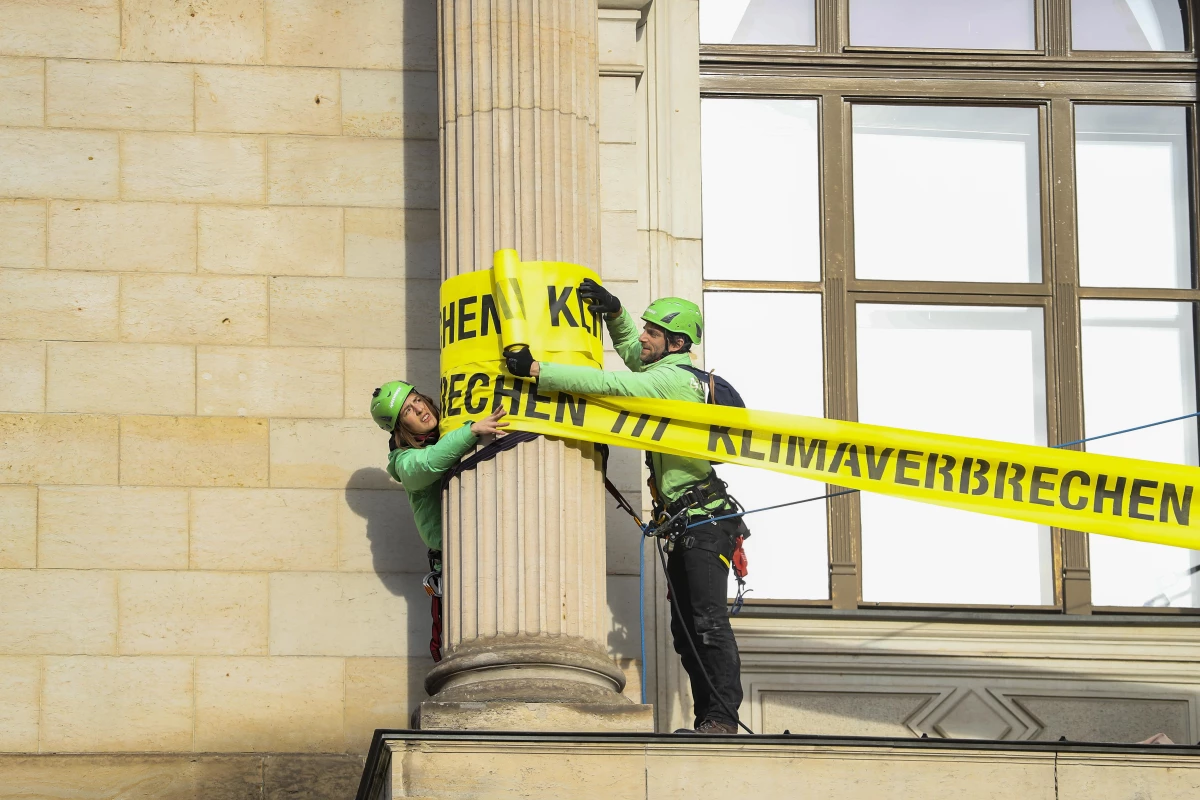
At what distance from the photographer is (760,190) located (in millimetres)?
13930

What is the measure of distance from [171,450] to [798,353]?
3.98 m

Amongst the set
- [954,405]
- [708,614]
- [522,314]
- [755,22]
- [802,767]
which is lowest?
[802,767]

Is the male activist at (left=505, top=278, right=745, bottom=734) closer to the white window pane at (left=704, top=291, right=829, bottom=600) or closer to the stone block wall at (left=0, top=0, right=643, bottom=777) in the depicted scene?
the stone block wall at (left=0, top=0, right=643, bottom=777)

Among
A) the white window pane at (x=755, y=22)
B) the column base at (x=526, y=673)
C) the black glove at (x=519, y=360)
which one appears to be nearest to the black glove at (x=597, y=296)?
the black glove at (x=519, y=360)

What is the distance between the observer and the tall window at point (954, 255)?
43.7ft

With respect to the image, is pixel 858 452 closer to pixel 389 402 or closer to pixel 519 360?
pixel 519 360

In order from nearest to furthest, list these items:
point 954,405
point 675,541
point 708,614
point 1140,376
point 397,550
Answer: point 708,614 < point 675,541 < point 397,550 < point 954,405 < point 1140,376

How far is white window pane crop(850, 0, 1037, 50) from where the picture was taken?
14.2 metres

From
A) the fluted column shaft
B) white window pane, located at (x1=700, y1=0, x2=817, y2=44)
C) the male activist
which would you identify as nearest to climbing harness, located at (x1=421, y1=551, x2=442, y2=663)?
the fluted column shaft

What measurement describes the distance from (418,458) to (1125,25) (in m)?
6.18

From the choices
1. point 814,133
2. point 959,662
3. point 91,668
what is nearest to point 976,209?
point 814,133

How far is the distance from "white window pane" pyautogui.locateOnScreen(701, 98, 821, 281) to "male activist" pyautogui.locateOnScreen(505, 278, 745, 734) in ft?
7.07

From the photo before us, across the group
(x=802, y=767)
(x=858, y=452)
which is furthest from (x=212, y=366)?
(x=802, y=767)

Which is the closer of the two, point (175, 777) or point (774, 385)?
point (175, 777)
